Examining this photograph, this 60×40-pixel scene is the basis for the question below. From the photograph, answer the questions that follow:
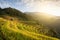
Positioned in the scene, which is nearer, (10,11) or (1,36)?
(1,36)

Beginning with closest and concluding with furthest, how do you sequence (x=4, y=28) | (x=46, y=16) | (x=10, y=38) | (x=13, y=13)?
(x=10, y=38) < (x=4, y=28) < (x=13, y=13) < (x=46, y=16)

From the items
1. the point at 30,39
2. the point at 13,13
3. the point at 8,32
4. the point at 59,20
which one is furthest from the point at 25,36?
the point at 59,20

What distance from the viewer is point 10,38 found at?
50.4 metres

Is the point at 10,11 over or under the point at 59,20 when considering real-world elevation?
over

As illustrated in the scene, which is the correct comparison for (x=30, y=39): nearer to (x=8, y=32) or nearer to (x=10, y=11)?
(x=8, y=32)

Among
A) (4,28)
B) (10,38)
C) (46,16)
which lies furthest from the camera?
(46,16)

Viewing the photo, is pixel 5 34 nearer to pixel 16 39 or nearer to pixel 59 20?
pixel 16 39

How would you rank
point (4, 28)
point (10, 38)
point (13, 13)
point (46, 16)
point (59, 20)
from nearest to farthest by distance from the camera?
point (10, 38), point (4, 28), point (13, 13), point (59, 20), point (46, 16)

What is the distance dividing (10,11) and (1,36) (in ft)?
178

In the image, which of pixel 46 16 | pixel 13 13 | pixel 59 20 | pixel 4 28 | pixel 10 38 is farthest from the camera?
pixel 46 16

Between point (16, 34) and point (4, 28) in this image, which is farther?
point (4, 28)

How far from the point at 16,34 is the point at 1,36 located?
4.36 metres

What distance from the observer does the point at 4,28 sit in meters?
57.0

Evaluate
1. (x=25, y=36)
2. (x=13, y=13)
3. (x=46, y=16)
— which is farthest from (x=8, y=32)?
(x=46, y=16)
